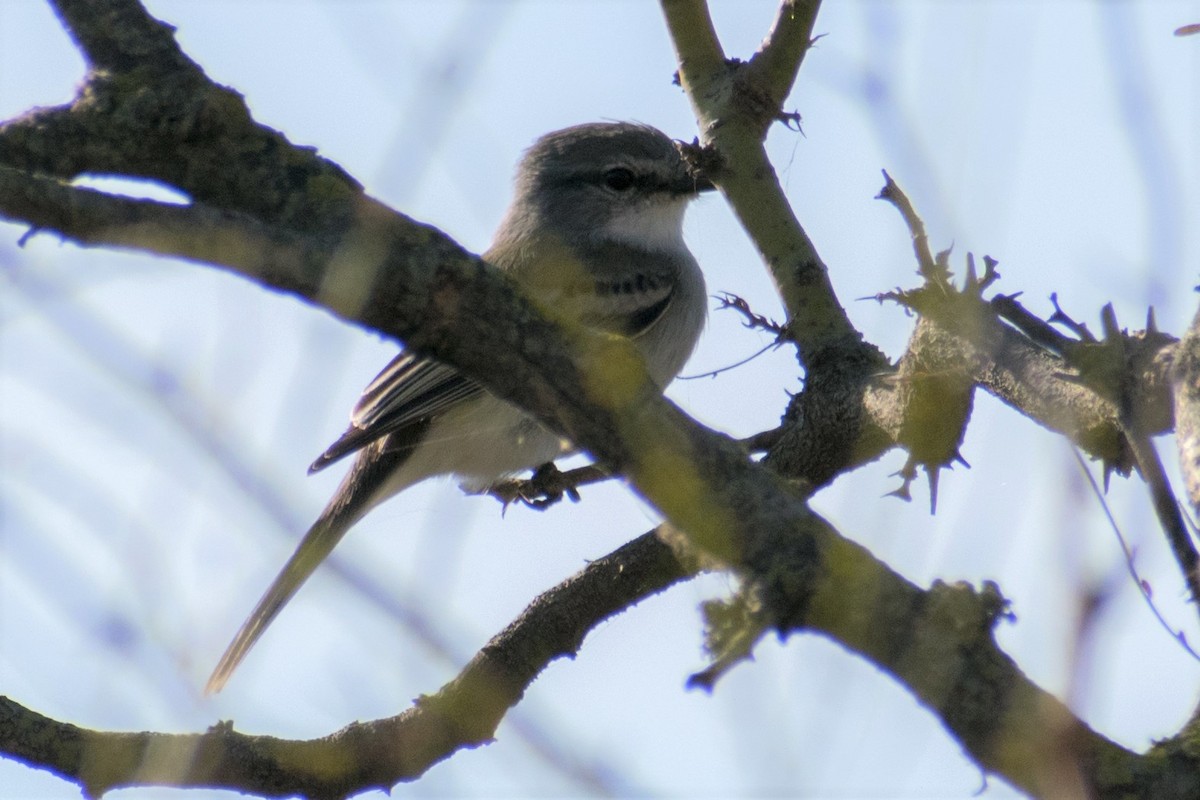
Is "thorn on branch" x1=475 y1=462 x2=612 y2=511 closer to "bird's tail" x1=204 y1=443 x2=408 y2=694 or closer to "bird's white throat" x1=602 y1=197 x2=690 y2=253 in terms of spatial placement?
"bird's tail" x1=204 y1=443 x2=408 y2=694

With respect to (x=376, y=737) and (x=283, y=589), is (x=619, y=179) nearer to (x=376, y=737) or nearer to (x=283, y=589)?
(x=283, y=589)

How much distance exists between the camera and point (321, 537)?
647 cm

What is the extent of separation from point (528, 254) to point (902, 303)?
3871 millimetres

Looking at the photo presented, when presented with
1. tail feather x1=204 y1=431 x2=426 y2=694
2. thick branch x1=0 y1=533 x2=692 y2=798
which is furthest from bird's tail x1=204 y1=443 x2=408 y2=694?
thick branch x1=0 y1=533 x2=692 y2=798

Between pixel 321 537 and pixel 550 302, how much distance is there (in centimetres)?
188

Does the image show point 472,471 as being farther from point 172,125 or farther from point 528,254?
point 172,125

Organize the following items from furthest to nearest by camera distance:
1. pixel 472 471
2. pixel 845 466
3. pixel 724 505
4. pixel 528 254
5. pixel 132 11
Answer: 1. pixel 528 254
2. pixel 472 471
3. pixel 845 466
4. pixel 132 11
5. pixel 724 505

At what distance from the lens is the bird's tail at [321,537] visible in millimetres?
6305

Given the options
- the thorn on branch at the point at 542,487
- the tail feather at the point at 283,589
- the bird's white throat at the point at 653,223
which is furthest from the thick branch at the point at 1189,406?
the bird's white throat at the point at 653,223

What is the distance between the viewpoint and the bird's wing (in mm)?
6176

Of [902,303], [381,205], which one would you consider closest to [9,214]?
[381,205]

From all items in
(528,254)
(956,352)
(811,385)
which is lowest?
(956,352)

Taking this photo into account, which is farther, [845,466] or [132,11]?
[845,466]

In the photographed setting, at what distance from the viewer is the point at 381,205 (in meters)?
2.76
